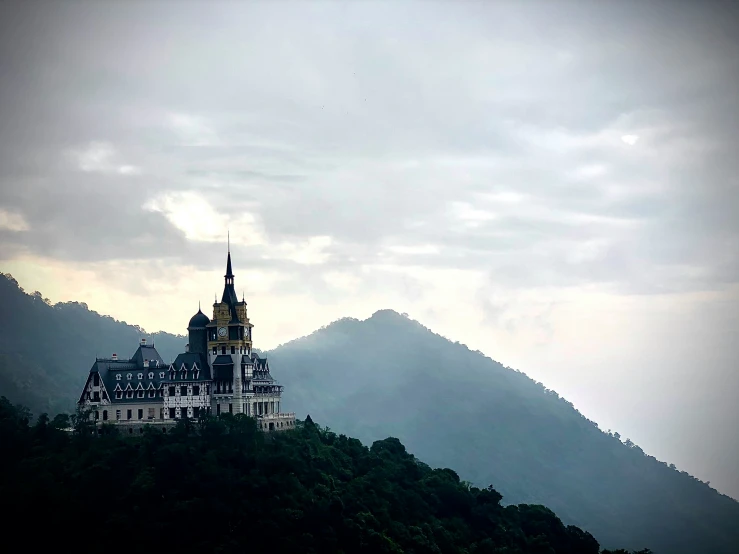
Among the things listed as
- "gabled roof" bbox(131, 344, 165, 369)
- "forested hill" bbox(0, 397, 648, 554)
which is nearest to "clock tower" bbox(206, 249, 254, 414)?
"forested hill" bbox(0, 397, 648, 554)

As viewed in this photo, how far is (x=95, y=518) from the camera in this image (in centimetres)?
9794

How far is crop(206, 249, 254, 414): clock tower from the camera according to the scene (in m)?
115

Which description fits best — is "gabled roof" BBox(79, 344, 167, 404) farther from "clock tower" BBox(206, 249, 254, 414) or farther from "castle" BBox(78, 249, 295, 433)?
"clock tower" BBox(206, 249, 254, 414)

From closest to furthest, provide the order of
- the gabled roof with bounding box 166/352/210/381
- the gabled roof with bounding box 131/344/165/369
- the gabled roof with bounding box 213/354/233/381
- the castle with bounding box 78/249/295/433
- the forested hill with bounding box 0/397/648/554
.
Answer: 1. the forested hill with bounding box 0/397/648/554
2. the castle with bounding box 78/249/295/433
3. the gabled roof with bounding box 166/352/210/381
4. the gabled roof with bounding box 213/354/233/381
5. the gabled roof with bounding box 131/344/165/369

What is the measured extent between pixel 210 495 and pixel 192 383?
18.3 meters

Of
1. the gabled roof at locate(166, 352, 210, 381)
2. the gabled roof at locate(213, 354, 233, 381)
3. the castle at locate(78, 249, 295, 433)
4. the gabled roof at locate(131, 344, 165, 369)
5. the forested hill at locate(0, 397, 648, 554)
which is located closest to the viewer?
the forested hill at locate(0, 397, 648, 554)

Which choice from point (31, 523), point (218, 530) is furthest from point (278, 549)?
point (31, 523)

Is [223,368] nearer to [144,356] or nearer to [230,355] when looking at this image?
[230,355]

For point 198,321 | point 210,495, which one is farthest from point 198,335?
point 210,495

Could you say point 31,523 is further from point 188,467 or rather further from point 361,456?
point 361,456

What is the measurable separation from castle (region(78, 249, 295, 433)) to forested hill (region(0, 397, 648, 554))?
3.72 metres

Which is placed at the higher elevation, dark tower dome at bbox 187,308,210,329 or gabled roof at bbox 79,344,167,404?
dark tower dome at bbox 187,308,210,329

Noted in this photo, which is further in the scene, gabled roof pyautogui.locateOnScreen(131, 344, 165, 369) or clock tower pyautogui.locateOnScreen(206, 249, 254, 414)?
gabled roof pyautogui.locateOnScreen(131, 344, 165, 369)

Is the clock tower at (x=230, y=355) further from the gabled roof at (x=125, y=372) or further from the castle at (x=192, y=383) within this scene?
the gabled roof at (x=125, y=372)
